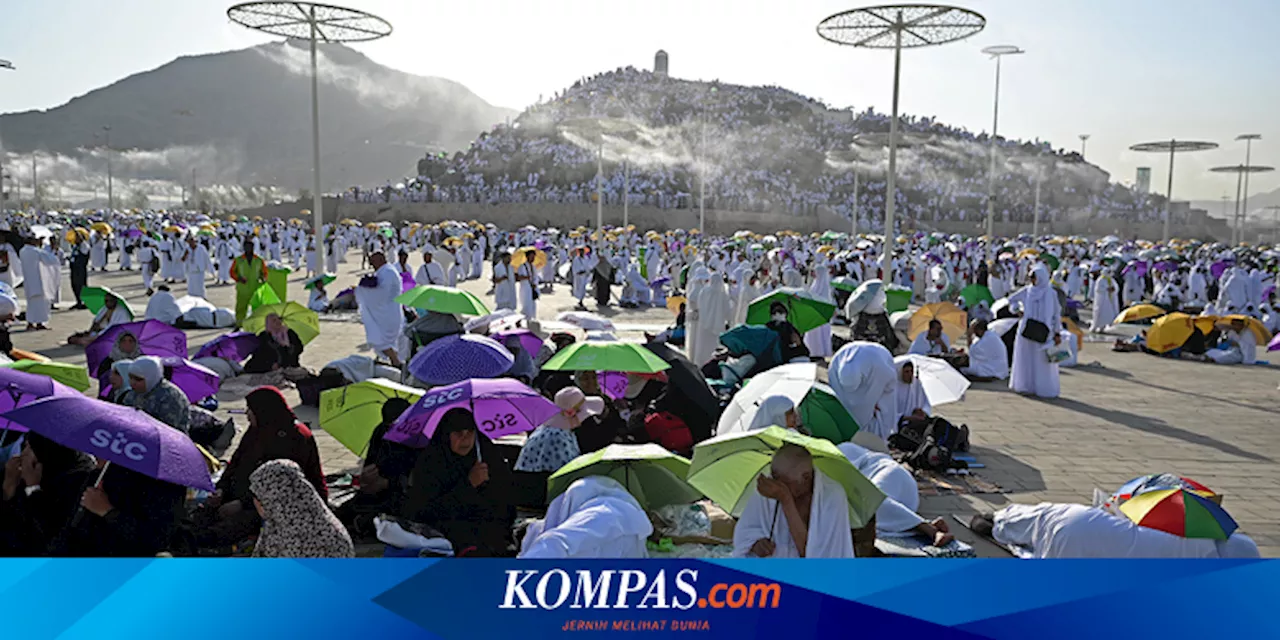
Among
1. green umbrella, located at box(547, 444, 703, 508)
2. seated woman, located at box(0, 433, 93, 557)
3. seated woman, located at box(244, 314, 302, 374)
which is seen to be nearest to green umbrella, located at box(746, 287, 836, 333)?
green umbrella, located at box(547, 444, 703, 508)

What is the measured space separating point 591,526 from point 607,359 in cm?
277

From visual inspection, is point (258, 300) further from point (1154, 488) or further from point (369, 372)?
point (1154, 488)

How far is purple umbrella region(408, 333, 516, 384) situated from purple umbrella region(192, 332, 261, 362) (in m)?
3.42

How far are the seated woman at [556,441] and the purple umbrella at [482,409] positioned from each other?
57mm

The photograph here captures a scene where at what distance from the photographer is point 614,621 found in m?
2.08

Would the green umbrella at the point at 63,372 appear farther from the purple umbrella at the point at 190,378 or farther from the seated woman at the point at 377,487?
the seated woman at the point at 377,487

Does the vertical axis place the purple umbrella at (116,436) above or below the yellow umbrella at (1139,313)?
above

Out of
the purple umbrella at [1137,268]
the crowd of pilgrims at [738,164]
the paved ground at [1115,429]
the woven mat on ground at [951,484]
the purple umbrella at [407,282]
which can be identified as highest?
the crowd of pilgrims at [738,164]

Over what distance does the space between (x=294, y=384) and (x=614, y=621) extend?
7731 mm

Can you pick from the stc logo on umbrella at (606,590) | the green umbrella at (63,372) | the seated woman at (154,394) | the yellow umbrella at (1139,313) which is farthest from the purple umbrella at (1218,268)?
the stc logo on umbrella at (606,590)

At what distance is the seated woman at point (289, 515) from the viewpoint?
3596mm

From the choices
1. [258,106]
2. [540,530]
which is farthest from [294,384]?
[258,106]

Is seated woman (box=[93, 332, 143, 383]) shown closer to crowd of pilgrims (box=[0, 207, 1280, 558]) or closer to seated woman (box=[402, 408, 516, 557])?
crowd of pilgrims (box=[0, 207, 1280, 558])

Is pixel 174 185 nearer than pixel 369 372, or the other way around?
pixel 369 372
